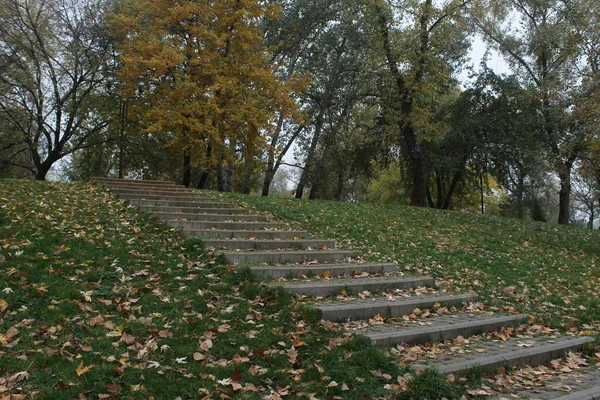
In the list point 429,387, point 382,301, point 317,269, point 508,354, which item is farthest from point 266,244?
point 429,387

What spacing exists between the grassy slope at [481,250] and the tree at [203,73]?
4969mm

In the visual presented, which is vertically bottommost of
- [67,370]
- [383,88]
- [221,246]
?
[67,370]

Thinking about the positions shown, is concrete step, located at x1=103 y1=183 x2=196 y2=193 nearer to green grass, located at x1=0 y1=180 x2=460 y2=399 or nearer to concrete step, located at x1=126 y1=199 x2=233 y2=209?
concrete step, located at x1=126 y1=199 x2=233 y2=209

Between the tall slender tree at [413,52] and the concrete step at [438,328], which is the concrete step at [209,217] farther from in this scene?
the tall slender tree at [413,52]

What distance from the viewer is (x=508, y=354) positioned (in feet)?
15.5

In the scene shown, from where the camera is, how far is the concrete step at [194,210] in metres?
9.10

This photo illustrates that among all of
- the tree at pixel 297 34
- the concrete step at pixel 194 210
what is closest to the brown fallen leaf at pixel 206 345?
the concrete step at pixel 194 210

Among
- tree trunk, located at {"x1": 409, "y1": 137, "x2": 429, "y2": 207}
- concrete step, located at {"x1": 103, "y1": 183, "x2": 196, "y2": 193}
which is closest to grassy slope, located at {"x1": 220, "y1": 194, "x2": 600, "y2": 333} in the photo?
concrete step, located at {"x1": 103, "y1": 183, "x2": 196, "y2": 193}

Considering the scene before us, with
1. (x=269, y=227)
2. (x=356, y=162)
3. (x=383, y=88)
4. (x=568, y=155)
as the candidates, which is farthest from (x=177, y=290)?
(x=356, y=162)

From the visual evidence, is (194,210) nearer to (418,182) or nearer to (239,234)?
(239,234)

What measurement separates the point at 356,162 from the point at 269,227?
59.9 feet

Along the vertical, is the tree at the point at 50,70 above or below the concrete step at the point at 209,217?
above

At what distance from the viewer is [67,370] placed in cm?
358

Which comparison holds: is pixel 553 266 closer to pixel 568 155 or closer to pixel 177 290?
pixel 568 155
